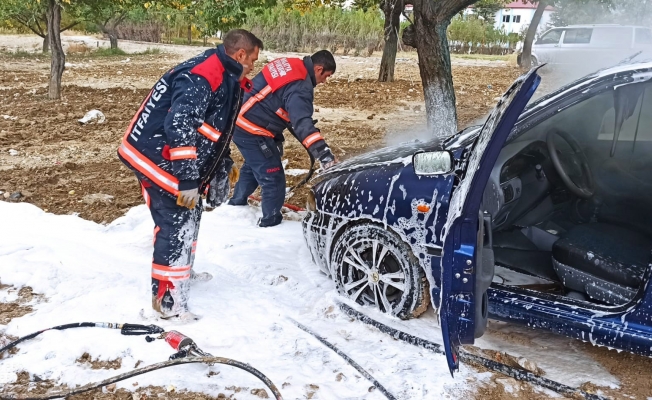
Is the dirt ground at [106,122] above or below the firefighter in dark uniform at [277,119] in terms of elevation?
below

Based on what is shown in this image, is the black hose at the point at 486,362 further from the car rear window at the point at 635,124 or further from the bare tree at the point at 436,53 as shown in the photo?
the bare tree at the point at 436,53

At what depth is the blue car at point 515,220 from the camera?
2.83 metres

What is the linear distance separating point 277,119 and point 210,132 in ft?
5.35

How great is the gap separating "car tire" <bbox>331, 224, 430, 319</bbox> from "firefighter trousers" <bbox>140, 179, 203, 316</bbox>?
0.96m

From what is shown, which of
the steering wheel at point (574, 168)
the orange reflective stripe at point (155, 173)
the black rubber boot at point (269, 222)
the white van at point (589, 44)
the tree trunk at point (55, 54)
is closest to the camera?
the orange reflective stripe at point (155, 173)

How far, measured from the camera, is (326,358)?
3414 millimetres

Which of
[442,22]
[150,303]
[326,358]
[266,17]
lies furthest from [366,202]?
[266,17]

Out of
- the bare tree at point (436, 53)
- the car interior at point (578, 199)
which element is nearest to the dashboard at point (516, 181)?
the car interior at point (578, 199)

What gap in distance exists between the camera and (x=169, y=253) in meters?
3.85

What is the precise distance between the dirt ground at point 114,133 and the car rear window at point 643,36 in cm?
410

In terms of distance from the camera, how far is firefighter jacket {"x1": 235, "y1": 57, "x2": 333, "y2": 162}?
16.6 ft

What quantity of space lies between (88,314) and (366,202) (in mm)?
1875

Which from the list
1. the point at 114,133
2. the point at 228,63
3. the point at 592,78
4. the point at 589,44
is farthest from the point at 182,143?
the point at 589,44

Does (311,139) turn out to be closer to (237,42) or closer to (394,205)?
(237,42)
